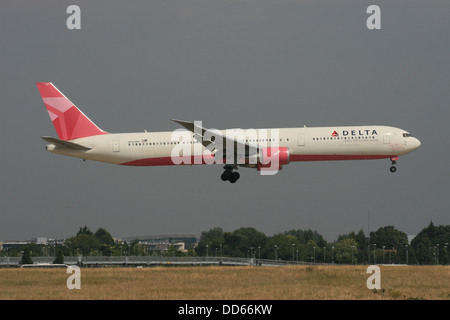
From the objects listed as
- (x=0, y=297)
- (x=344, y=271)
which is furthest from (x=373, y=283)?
(x=0, y=297)

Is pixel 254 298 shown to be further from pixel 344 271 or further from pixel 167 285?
pixel 344 271

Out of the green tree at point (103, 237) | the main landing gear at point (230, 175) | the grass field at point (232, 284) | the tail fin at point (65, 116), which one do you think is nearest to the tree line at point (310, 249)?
the green tree at point (103, 237)

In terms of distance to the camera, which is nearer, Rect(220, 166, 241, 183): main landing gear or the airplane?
the airplane

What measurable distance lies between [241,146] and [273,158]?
263cm

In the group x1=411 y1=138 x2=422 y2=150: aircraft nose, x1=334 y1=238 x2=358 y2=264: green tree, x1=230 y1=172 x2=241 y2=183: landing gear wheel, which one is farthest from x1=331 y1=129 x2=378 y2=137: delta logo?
x1=334 y1=238 x2=358 y2=264: green tree

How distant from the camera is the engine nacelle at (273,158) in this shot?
168 ft

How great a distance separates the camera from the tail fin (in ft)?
190

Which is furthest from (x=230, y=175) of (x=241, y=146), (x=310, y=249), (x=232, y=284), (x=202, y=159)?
(x=310, y=249)

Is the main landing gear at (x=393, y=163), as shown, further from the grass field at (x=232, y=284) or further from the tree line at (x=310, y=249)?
the tree line at (x=310, y=249)

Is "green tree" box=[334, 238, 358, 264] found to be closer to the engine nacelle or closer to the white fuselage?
the white fuselage

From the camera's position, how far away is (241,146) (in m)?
51.5

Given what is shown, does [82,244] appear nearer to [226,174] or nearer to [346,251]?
[346,251]

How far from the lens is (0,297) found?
3083 cm

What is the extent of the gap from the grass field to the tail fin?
669 inches
